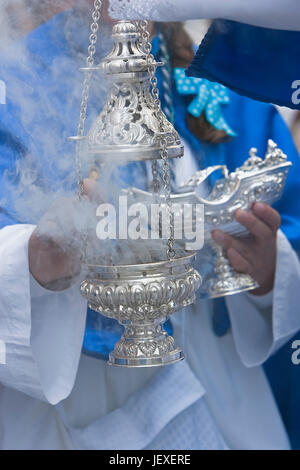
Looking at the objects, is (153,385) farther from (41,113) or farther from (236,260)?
(41,113)

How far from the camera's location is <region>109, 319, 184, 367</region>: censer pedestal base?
3.46 ft

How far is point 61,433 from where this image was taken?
1779 millimetres

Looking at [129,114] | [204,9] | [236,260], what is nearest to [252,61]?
[204,9]

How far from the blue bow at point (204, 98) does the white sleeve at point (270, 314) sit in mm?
381

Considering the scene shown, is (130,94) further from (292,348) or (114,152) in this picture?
(292,348)

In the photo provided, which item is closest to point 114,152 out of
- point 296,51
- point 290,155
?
point 296,51

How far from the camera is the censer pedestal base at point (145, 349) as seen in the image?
1054 millimetres

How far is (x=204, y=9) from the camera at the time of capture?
1.07 m

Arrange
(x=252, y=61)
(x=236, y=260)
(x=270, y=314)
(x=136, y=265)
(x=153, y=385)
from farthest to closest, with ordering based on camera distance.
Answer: (x=270, y=314) → (x=153, y=385) → (x=236, y=260) → (x=252, y=61) → (x=136, y=265)

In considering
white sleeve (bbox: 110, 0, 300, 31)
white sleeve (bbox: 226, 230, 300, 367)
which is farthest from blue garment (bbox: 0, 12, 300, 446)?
white sleeve (bbox: 226, 230, 300, 367)

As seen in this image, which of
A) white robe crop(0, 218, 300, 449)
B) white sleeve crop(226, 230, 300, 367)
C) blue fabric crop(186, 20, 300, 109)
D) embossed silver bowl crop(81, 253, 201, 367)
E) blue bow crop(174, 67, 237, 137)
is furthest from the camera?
blue bow crop(174, 67, 237, 137)

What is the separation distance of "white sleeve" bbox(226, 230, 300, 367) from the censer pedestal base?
2.54 feet

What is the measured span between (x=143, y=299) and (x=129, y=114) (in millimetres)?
288

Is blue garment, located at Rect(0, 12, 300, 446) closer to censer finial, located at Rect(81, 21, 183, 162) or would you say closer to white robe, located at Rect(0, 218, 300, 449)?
white robe, located at Rect(0, 218, 300, 449)
